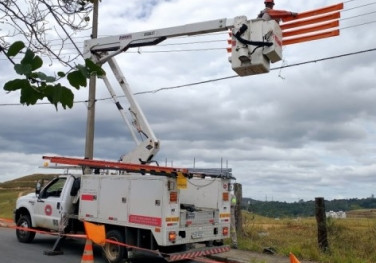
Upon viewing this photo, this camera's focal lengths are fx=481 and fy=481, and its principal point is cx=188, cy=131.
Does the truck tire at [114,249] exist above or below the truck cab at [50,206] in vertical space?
below

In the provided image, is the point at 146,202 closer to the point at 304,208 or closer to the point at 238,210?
the point at 238,210

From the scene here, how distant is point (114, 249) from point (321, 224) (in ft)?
15.5

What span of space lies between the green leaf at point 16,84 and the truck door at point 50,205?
394 inches

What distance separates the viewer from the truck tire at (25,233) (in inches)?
506

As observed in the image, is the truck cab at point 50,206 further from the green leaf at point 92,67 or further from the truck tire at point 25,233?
the green leaf at point 92,67

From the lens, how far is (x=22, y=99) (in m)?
2.12

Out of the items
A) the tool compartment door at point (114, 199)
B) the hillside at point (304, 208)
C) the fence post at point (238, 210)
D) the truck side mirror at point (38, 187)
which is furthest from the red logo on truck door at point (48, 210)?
the hillside at point (304, 208)

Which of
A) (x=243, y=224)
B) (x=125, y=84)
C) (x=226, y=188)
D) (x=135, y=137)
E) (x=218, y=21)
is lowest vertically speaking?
(x=243, y=224)

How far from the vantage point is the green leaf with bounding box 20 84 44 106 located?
209 cm

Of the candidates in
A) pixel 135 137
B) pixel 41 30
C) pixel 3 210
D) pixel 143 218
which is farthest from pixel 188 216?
pixel 3 210

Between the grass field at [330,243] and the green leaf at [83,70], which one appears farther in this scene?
Answer: the grass field at [330,243]

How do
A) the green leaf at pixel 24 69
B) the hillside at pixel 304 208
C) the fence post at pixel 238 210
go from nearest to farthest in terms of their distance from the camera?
the green leaf at pixel 24 69 → the fence post at pixel 238 210 → the hillside at pixel 304 208

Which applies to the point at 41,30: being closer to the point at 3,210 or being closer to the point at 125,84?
the point at 125,84

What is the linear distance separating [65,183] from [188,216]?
3794 mm
